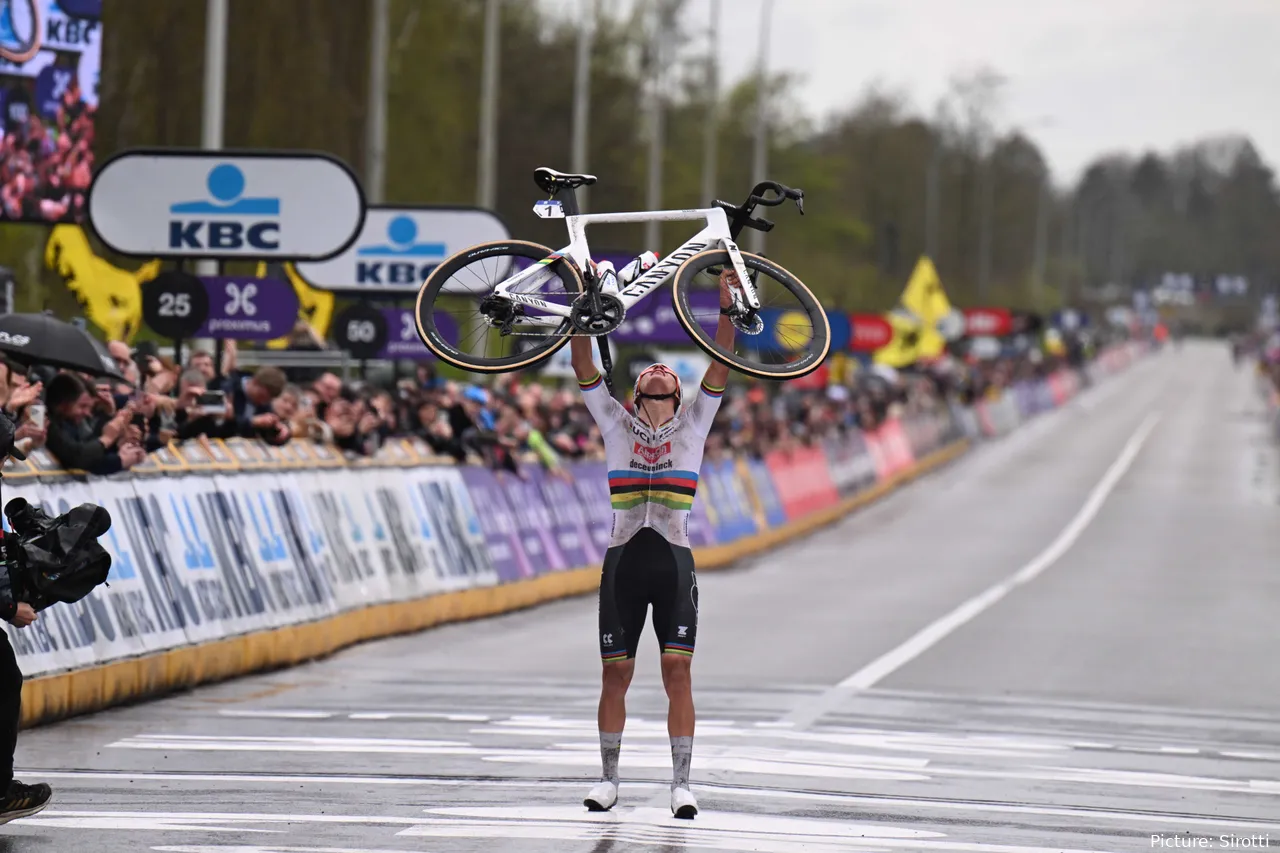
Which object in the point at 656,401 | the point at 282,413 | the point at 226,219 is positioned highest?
the point at 226,219

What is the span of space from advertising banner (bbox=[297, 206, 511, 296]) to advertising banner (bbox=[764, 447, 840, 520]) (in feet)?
Result: 55.8

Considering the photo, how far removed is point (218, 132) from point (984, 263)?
8780cm

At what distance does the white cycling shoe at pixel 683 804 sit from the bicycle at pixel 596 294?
1.99 m

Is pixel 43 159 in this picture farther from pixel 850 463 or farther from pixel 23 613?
pixel 850 463

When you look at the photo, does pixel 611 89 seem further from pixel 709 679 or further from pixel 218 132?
pixel 709 679

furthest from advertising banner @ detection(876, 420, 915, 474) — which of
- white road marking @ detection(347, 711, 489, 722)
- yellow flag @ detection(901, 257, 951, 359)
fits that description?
white road marking @ detection(347, 711, 489, 722)

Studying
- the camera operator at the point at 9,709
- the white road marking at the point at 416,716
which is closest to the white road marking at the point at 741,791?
the camera operator at the point at 9,709

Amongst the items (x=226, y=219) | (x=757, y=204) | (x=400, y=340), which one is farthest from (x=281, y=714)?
(x=400, y=340)

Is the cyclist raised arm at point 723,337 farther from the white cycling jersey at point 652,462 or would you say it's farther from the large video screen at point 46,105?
the large video screen at point 46,105

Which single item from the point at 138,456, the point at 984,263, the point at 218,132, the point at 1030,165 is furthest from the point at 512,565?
the point at 1030,165

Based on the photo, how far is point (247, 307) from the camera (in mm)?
18906

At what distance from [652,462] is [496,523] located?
13.4 metres

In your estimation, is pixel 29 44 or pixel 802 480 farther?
pixel 802 480

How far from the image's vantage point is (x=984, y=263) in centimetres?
10962
